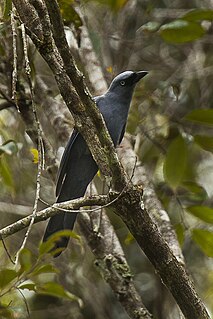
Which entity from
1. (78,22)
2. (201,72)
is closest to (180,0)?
(201,72)

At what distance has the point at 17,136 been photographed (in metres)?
5.37

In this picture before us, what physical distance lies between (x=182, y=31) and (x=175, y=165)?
857 mm

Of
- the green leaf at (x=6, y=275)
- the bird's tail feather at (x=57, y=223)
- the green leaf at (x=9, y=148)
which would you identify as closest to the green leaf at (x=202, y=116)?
the bird's tail feather at (x=57, y=223)

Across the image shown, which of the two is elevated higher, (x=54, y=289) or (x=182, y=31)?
(x=182, y=31)

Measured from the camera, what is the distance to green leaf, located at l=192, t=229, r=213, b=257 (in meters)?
3.82

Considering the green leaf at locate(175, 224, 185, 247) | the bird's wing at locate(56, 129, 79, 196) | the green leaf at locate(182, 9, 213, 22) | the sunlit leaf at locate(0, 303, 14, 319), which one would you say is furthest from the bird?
the sunlit leaf at locate(0, 303, 14, 319)

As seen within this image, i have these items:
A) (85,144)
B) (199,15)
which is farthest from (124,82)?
(199,15)

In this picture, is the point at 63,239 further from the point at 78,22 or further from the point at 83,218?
the point at 78,22

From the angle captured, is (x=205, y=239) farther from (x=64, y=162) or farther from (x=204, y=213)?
(x=64, y=162)

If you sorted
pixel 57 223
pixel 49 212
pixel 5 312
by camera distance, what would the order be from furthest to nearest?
pixel 57 223, pixel 5 312, pixel 49 212

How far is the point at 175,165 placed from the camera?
4.15 m

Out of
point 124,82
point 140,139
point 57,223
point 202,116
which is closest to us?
point 202,116

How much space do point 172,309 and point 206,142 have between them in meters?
1.49

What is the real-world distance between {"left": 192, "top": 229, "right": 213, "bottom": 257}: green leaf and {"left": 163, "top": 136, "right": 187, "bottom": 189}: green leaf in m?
0.36
